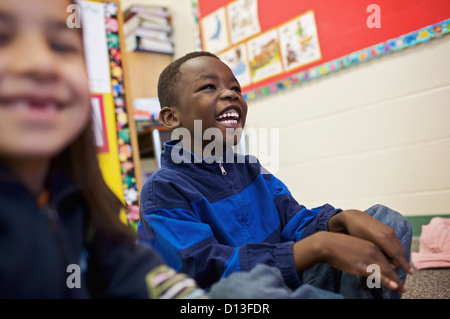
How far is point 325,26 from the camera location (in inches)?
63.2

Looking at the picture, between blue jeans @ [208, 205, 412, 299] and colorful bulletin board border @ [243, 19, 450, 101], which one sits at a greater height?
colorful bulletin board border @ [243, 19, 450, 101]

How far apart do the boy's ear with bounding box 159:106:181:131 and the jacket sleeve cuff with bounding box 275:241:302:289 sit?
1.39ft

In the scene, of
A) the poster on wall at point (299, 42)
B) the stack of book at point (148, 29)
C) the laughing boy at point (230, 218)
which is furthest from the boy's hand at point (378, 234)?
the stack of book at point (148, 29)

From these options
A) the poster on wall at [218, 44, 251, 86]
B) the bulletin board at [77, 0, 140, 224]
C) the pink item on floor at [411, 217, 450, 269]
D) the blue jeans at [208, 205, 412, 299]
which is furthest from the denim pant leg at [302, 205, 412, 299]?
the poster on wall at [218, 44, 251, 86]

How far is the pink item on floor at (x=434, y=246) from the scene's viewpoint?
119 cm

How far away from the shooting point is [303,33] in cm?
169

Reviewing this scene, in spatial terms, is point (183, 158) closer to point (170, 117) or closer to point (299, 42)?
point (170, 117)

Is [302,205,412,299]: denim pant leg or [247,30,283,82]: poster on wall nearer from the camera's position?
[302,205,412,299]: denim pant leg

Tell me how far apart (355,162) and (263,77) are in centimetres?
65

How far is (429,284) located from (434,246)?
0.30m

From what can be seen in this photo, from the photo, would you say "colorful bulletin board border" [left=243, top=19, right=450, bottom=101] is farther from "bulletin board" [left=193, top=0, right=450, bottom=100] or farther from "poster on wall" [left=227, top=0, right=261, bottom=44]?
"poster on wall" [left=227, top=0, right=261, bottom=44]

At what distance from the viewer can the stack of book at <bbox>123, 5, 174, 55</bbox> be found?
2.32 metres

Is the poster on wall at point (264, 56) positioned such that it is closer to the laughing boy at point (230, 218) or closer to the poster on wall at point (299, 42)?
the poster on wall at point (299, 42)
